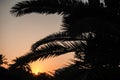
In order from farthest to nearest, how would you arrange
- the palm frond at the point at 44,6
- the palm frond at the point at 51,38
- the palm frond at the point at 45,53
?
the palm frond at the point at 51,38, the palm frond at the point at 45,53, the palm frond at the point at 44,6

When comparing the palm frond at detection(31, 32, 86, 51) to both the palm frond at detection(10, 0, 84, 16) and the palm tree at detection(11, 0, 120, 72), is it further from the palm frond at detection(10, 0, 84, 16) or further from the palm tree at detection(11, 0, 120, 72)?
the palm frond at detection(10, 0, 84, 16)

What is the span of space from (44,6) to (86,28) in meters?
1.86

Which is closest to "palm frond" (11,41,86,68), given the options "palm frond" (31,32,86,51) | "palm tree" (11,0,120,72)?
"palm tree" (11,0,120,72)

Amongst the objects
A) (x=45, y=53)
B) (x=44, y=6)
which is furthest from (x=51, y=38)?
(x=44, y=6)

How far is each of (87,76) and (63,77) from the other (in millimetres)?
488

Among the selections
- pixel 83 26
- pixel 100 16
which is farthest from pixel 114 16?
pixel 83 26

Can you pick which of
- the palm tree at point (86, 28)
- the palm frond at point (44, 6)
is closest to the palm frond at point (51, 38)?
the palm tree at point (86, 28)

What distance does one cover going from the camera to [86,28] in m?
6.40

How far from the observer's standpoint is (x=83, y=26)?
245 inches

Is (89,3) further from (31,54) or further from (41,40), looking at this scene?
(41,40)

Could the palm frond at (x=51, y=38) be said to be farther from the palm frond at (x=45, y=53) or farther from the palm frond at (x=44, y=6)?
the palm frond at (x=44, y=6)

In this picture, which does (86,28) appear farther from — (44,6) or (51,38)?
(51,38)

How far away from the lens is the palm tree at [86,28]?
6.69 metres

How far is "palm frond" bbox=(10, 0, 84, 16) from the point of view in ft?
25.1
